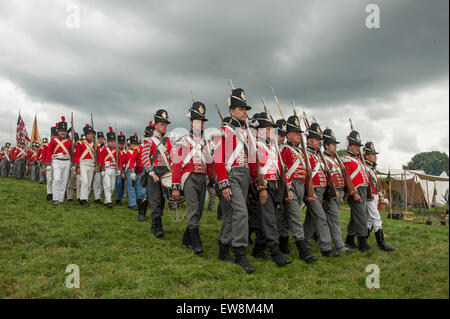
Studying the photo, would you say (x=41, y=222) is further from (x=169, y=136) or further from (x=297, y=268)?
(x=297, y=268)

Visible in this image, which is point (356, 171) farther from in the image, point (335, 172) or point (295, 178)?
point (295, 178)

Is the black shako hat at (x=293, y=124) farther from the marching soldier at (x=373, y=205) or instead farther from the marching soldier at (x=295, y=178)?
the marching soldier at (x=373, y=205)

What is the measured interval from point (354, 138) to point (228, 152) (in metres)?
3.72

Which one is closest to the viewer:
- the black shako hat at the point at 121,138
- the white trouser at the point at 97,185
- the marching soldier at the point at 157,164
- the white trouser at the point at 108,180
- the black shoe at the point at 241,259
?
the black shoe at the point at 241,259

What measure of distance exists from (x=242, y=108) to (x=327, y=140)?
2.75 m

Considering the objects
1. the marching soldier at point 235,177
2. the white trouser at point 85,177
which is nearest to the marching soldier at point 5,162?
the white trouser at point 85,177

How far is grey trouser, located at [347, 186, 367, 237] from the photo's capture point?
21.7 ft

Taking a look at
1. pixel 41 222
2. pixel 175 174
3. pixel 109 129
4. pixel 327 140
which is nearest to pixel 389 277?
pixel 327 140

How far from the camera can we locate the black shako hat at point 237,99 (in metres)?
5.43

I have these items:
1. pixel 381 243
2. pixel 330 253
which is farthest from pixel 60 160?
pixel 381 243

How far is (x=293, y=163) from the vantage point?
19.7ft

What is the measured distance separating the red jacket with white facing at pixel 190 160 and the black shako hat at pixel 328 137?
313 cm

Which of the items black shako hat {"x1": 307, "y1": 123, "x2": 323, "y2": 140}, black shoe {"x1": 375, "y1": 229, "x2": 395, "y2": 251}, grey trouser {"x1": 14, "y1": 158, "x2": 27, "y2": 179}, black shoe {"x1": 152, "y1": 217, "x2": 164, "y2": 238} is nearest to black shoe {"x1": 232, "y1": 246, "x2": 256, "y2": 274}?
black shoe {"x1": 152, "y1": 217, "x2": 164, "y2": 238}

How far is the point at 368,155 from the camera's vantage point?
769cm
